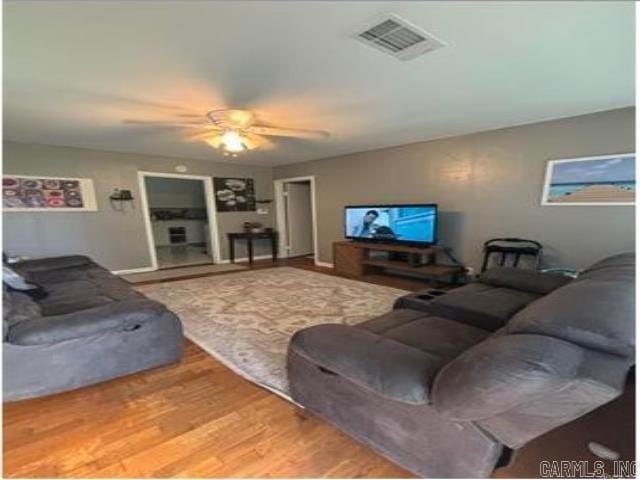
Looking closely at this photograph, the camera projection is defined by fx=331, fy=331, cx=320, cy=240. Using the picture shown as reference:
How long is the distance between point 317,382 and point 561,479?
111 centimetres

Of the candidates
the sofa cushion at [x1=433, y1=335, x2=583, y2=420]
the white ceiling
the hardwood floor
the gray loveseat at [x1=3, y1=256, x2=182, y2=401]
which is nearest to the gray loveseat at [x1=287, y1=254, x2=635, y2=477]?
the sofa cushion at [x1=433, y1=335, x2=583, y2=420]

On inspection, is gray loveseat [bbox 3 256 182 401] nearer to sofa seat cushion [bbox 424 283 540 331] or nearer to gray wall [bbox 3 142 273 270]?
sofa seat cushion [bbox 424 283 540 331]

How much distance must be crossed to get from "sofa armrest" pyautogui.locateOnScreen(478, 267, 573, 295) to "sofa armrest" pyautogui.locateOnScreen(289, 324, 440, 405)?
1.72 meters

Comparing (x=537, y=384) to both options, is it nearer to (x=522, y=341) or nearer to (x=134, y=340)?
(x=522, y=341)

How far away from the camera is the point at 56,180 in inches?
198

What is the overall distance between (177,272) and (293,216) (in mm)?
2829

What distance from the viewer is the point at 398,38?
191cm

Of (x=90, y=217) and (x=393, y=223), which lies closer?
(x=393, y=223)

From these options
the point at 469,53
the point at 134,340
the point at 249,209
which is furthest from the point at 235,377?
the point at 249,209

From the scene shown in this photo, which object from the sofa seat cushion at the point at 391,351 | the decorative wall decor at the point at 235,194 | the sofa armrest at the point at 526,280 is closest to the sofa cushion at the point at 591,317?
the sofa seat cushion at the point at 391,351

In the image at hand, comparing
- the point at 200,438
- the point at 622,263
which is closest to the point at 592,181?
the point at 622,263

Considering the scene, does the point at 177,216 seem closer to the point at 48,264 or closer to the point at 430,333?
the point at 48,264

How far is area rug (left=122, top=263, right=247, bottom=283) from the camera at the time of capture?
5.37 metres

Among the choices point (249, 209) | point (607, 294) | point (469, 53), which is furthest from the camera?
point (249, 209)
